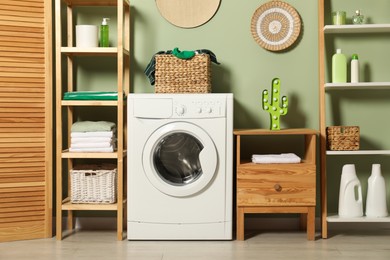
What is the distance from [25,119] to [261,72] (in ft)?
4.96

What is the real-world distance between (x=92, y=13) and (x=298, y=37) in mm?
1351

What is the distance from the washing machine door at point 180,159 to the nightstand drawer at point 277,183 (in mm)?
204

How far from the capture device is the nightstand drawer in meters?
3.33

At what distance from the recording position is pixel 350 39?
12.2 feet

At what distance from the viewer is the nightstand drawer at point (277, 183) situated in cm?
333

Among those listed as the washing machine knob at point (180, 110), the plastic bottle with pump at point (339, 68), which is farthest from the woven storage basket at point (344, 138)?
the washing machine knob at point (180, 110)

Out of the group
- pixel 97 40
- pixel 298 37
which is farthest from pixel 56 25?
pixel 298 37

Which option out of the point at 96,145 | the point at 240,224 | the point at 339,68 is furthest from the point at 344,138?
the point at 96,145

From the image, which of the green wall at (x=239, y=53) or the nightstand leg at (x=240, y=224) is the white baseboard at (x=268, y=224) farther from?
the green wall at (x=239, y=53)

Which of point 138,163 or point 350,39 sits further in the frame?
point 350,39

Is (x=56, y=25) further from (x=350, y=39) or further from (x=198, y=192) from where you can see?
(x=350, y=39)

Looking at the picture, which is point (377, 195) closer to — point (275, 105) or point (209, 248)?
point (275, 105)

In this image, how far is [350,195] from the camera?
3.43 meters

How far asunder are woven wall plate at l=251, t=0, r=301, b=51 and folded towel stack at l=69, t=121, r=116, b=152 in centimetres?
116
